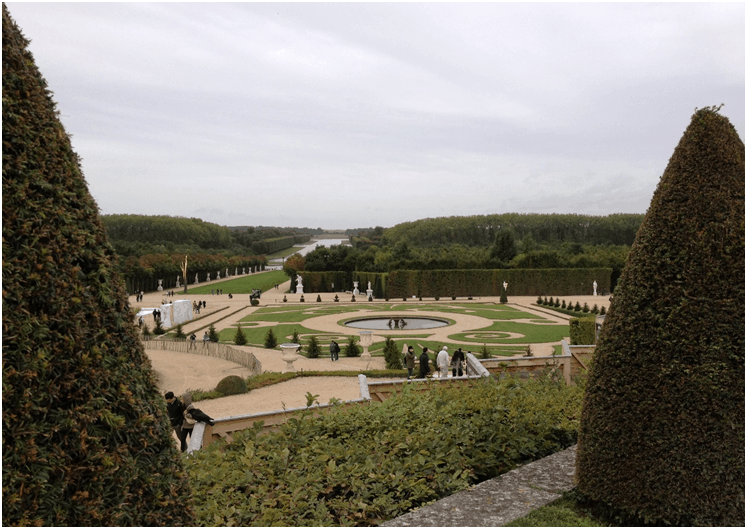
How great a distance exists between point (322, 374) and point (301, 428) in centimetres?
1165

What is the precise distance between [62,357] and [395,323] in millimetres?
29860

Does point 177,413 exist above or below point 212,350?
above

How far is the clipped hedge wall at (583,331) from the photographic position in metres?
24.4

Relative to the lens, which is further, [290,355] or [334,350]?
[334,350]

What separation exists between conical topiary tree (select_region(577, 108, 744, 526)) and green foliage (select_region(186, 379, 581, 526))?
1.66 meters

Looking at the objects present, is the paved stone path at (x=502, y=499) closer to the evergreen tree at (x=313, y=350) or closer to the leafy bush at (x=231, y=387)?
the leafy bush at (x=231, y=387)

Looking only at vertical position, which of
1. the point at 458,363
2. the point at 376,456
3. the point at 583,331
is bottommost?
the point at 583,331

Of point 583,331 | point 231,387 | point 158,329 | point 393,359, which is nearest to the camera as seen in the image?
point 231,387

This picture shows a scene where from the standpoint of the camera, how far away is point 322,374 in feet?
62.4

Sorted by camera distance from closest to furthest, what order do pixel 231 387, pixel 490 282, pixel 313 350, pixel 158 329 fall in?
pixel 231 387 → pixel 313 350 → pixel 158 329 → pixel 490 282

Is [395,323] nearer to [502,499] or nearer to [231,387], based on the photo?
[231,387]

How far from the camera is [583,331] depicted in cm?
2442

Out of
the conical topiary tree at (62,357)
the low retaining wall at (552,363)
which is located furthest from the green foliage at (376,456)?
the low retaining wall at (552,363)

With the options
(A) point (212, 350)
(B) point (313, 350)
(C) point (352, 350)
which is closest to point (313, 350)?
(B) point (313, 350)
